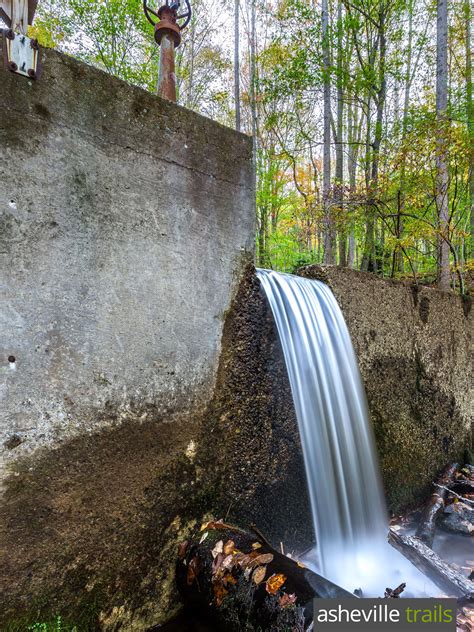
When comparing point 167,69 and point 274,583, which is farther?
point 167,69

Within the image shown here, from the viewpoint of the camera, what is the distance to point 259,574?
5.78 feet

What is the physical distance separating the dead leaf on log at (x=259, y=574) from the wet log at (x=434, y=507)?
211 centimetres

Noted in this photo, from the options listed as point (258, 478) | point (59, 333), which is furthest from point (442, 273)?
point (59, 333)

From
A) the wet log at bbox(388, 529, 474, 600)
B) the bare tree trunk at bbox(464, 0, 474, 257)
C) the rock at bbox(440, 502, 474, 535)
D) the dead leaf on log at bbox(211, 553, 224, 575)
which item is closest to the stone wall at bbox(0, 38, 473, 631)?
the dead leaf on log at bbox(211, 553, 224, 575)

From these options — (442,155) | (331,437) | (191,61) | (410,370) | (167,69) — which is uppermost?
(191,61)

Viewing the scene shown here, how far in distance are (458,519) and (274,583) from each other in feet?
9.14

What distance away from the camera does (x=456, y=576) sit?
2.52 metres

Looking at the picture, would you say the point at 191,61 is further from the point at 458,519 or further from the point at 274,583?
the point at 274,583

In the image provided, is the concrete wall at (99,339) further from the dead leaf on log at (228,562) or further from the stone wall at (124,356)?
the dead leaf on log at (228,562)

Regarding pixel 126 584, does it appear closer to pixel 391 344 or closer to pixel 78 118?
pixel 78 118

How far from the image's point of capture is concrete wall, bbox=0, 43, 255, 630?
1.69 metres

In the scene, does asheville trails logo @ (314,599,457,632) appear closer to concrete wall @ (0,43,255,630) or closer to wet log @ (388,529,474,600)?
wet log @ (388,529,474,600)

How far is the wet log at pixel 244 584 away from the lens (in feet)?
5.24

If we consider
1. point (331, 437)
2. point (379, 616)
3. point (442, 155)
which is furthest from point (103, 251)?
point (442, 155)
